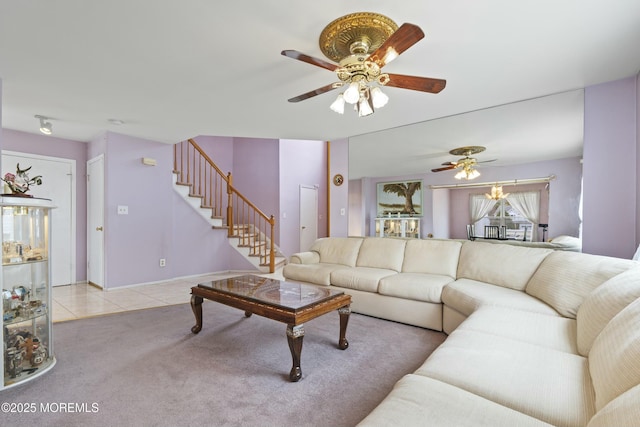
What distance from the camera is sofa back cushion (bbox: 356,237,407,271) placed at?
3.57 metres

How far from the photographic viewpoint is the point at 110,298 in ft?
13.0

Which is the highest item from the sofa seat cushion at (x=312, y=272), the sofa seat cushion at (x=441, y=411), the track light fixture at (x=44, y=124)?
the track light fixture at (x=44, y=124)

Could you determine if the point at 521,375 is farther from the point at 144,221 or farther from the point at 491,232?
the point at 144,221

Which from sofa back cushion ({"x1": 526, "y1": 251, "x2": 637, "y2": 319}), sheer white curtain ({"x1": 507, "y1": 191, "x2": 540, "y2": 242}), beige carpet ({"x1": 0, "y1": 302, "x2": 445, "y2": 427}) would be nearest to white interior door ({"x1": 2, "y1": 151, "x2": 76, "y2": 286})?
beige carpet ({"x1": 0, "y1": 302, "x2": 445, "y2": 427})

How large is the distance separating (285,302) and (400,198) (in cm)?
251

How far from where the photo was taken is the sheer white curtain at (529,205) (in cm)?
310

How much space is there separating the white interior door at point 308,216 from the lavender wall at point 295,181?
0.37ft

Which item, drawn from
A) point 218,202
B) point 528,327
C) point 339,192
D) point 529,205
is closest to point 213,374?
point 528,327

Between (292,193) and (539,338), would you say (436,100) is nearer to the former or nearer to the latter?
(539,338)

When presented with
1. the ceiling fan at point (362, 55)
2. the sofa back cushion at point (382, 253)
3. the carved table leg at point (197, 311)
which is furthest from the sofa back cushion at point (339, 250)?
the ceiling fan at point (362, 55)

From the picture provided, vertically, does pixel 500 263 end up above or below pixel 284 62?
below

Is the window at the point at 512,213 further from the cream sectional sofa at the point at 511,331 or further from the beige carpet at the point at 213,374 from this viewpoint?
the beige carpet at the point at 213,374

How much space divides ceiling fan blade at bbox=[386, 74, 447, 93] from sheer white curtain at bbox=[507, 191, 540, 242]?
75.0 inches

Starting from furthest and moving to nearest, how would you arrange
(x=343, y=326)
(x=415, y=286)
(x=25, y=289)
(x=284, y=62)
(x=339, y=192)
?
1. (x=339, y=192)
2. (x=415, y=286)
3. (x=343, y=326)
4. (x=284, y=62)
5. (x=25, y=289)
